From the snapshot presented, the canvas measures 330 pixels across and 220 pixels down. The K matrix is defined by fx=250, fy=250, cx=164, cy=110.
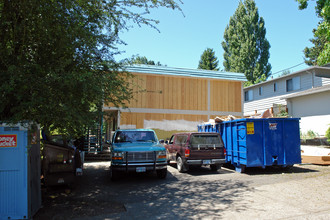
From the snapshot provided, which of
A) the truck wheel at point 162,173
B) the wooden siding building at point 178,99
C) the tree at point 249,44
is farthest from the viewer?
the tree at point 249,44

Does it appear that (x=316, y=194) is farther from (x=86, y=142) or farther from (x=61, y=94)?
(x=86, y=142)

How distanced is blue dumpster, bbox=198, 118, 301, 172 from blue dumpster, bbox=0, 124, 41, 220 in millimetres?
7478

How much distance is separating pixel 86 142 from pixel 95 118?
885cm

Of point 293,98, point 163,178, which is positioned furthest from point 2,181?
point 293,98

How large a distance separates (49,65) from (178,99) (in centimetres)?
1233

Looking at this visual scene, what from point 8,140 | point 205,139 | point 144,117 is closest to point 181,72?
point 144,117

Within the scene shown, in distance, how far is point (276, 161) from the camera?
9.80 m

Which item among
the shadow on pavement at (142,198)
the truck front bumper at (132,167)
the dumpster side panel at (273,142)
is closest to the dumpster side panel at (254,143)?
the dumpster side panel at (273,142)

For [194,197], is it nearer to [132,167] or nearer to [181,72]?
[132,167]

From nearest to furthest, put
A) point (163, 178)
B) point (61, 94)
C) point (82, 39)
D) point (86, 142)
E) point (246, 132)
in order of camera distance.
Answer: point (61, 94) → point (82, 39) → point (163, 178) → point (246, 132) → point (86, 142)

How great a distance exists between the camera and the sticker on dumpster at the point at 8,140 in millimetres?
4883

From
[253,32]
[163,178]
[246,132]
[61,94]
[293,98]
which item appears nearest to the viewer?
[61,94]

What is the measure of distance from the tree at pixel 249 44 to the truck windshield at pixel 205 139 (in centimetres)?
3570

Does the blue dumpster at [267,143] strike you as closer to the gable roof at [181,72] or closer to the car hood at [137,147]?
the car hood at [137,147]
